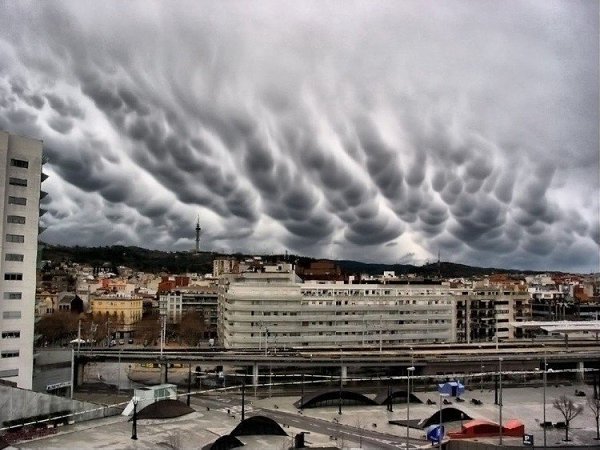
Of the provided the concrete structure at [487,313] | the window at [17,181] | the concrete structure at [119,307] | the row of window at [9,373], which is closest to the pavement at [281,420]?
the row of window at [9,373]

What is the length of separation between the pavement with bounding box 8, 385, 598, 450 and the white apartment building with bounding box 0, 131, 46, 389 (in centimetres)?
1542

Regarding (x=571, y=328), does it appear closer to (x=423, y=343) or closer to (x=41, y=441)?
(x=423, y=343)

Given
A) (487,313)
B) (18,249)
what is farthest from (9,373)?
(487,313)

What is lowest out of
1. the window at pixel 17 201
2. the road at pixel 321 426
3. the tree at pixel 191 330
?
the road at pixel 321 426

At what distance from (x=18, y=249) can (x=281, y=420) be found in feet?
112

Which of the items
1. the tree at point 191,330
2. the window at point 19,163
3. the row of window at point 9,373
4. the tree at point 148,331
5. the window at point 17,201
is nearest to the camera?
the row of window at point 9,373

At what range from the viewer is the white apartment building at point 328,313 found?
330 ft

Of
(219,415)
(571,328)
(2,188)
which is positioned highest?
(2,188)

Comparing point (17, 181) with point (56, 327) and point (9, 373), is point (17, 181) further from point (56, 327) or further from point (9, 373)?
point (56, 327)

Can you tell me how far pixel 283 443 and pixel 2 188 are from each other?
40.6 meters

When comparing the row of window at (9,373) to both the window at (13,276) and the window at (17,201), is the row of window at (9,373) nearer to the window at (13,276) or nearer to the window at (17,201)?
the window at (13,276)

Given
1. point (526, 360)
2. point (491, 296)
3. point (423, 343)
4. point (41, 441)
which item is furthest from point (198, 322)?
point (41, 441)

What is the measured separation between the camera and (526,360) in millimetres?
90750

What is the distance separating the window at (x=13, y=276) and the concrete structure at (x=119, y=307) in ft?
278
